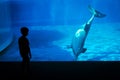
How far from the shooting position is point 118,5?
36.4ft

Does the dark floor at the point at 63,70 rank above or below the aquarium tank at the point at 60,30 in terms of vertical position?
above

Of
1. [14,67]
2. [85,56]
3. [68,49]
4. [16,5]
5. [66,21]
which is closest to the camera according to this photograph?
[14,67]

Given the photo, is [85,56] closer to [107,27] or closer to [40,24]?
[40,24]

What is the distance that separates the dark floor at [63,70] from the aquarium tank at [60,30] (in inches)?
57.5

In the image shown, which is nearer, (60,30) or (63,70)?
(63,70)

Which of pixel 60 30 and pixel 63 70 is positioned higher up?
pixel 63 70

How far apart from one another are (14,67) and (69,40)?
4.09 meters

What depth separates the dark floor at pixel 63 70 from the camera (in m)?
4.95

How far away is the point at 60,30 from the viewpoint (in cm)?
1000

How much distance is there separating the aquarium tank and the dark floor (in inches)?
57.5

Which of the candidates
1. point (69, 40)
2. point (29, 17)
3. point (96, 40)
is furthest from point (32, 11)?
point (96, 40)

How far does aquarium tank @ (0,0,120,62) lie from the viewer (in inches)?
305

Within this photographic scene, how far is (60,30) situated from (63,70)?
15.6 ft

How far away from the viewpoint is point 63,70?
5.36 metres
